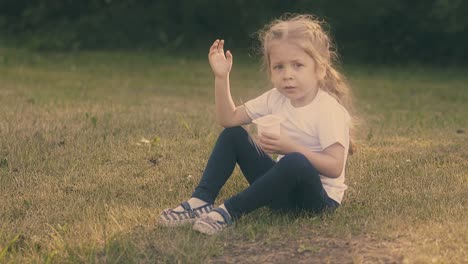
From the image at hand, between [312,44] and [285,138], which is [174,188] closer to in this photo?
[285,138]

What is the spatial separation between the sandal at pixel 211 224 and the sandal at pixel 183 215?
0.46 feet

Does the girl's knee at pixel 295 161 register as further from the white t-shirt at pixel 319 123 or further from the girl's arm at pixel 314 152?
the white t-shirt at pixel 319 123

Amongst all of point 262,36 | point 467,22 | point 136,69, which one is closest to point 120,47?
point 136,69

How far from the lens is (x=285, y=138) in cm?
390

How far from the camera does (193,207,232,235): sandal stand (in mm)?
3857

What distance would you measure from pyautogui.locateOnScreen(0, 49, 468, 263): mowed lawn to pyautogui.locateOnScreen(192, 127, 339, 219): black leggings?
9cm

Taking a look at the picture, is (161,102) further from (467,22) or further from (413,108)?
(467,22)

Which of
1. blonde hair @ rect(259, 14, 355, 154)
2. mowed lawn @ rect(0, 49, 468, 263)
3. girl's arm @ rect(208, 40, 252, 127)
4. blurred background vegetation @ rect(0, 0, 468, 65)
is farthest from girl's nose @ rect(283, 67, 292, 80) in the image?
blurred background vegetation @ rect(0, 0, 468, 65)

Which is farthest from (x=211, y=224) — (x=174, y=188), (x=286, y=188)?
(x=174, y=188)

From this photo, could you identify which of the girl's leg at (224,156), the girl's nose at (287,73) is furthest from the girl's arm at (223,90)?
the girl's nose at (287,73)

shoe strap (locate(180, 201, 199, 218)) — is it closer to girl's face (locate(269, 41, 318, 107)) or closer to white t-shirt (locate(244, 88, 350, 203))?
white t-shirt (locate(244, 88, 350, 203))

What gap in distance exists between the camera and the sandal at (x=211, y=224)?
3.86 meters

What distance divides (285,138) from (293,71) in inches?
16.8

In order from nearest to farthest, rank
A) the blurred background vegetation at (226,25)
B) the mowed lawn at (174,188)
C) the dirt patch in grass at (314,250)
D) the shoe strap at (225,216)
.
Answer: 1. the dirt patch in grass at (314,250)
2. the mowed lawn at (174,188)
3. the shoe strap at (225,216)
4. the blurred background vegetation at (226,25)
